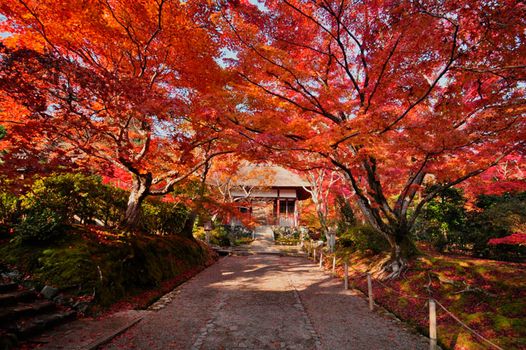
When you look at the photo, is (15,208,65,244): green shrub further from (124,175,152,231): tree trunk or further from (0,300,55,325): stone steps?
(124,175,152,231): tree trunk

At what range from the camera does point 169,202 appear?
507 inches

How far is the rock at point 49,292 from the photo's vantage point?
16.0ft

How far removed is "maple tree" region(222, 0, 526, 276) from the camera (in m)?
4.85

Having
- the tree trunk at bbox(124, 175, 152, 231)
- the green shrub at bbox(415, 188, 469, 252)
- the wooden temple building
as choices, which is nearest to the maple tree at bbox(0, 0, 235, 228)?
the tree trunk at bbox(124, 175, 152, 231)

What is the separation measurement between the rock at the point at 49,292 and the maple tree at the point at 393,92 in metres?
5.06

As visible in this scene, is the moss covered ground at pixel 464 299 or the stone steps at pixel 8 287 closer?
the moss covered ground at pixel 464 299

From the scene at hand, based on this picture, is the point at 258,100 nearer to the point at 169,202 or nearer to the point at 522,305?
the point at 522,305

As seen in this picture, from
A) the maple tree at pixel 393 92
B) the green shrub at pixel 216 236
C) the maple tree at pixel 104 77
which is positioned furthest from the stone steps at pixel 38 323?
the green shrub at pixel 216 236

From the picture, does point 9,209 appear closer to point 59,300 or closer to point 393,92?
point 59,300

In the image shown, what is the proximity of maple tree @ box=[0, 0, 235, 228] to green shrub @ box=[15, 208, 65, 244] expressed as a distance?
1.39 metres

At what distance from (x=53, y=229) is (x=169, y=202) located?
7.07 m

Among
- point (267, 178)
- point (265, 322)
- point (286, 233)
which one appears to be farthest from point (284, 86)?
point (286, 233)

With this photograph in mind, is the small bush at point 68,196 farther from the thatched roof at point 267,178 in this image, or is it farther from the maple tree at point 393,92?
the thatched roof at point 267,178

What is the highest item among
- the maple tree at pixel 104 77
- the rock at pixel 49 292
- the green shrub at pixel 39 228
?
the maple tree at pixel 104 77
